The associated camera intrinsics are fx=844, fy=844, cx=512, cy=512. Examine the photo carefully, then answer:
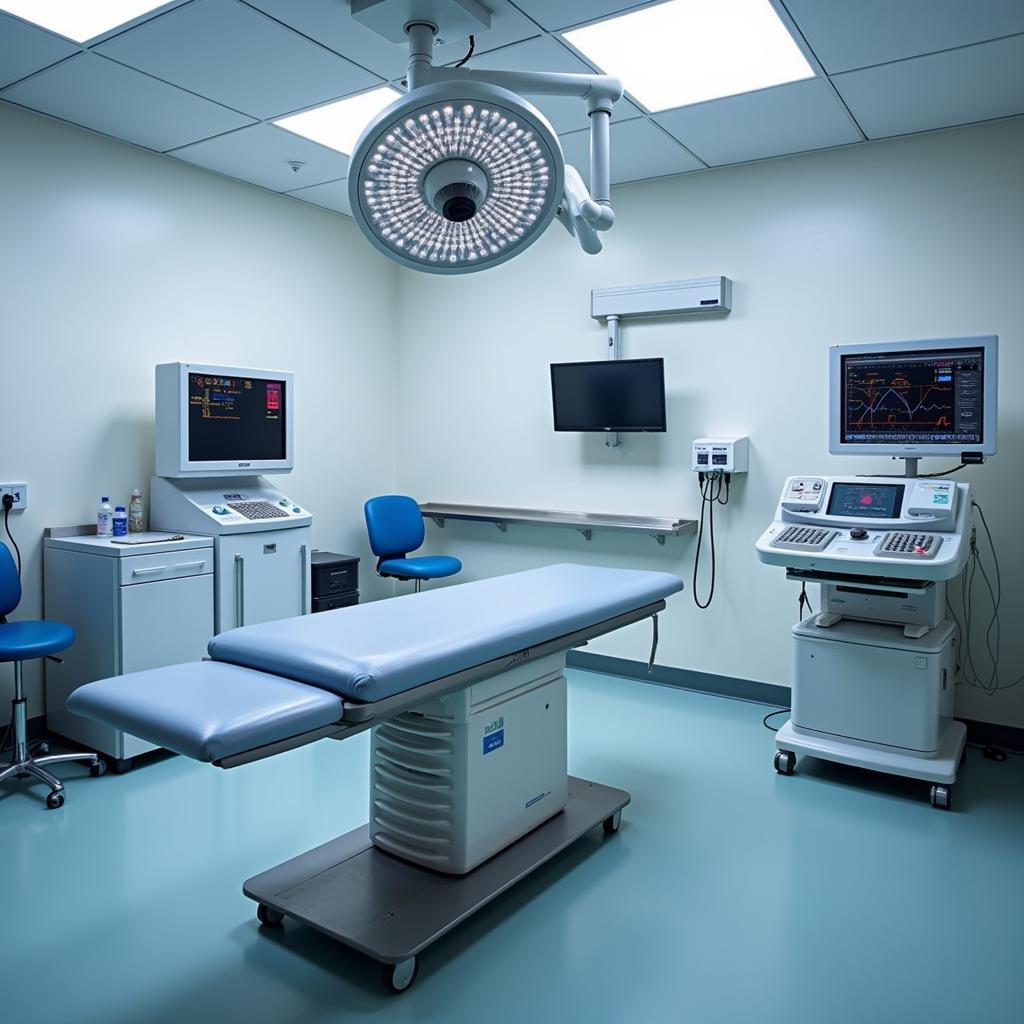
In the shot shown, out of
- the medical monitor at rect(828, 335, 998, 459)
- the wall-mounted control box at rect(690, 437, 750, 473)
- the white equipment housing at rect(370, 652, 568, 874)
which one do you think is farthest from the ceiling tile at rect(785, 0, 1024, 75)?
the white equipment housing at rect(370, 652, 568, 874)

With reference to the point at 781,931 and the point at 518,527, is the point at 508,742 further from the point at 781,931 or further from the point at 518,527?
the point at 518,527

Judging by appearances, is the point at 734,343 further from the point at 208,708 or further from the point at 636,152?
the point at 208,708

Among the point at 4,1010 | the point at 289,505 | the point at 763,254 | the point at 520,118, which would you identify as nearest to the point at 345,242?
the point at 289,505

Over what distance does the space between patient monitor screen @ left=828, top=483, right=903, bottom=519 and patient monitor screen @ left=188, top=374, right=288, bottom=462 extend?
2.59 metres

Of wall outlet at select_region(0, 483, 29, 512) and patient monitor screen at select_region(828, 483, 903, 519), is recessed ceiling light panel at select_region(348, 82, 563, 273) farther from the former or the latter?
wall outlet at select_region(0, 483, 29, 512)

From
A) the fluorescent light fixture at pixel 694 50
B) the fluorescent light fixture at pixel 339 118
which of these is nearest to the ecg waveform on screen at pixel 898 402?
the fluorescent light fixture at pixel 694 50

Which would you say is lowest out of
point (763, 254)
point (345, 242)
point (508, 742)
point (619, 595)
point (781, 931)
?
point (781, 931)

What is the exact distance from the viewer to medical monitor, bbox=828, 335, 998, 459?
3.09 meters

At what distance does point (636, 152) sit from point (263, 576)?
264cm

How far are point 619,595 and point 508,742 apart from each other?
0.56m

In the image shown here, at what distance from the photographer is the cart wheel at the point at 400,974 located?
6.40ft

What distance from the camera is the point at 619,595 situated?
2.61 metres

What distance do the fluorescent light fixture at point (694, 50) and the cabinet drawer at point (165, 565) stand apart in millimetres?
2462

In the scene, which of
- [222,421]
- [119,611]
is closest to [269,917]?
[119,611]
